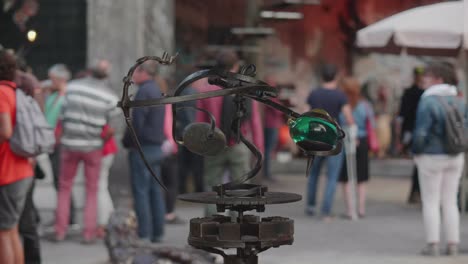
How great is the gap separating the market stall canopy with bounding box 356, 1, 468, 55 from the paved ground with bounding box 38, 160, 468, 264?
2120mm

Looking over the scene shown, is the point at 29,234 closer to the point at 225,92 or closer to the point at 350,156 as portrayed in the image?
the point at 225,92

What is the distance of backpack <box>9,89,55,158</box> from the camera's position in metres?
7.46

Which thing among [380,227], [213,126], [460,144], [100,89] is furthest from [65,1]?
[213,126]

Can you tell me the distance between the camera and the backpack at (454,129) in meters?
9.51

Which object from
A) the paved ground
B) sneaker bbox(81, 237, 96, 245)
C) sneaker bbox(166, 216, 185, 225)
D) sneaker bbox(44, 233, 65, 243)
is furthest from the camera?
sneaker bbox(166, 216, 185, 225)

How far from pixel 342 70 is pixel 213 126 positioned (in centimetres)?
1682

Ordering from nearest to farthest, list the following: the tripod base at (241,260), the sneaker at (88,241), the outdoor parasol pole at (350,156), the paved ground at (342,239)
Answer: the tripod base at (241,260) → the paved ground at (342,239) → the sneaker at (88,241) → the outdoor parasol pole at (350,156)

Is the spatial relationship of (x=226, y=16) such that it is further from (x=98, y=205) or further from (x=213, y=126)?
(x=213, y=126)

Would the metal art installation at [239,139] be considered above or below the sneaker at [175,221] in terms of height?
above

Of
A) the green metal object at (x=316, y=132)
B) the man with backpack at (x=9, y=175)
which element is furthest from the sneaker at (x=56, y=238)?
the green metal object at (x=316, y=132)

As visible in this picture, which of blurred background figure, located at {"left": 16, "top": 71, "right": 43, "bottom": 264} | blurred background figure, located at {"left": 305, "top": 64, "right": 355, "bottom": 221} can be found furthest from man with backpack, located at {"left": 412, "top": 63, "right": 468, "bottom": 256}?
blurred background figure, located at {"left": 16, "top": 71, "right": 43, "bottom": 264}

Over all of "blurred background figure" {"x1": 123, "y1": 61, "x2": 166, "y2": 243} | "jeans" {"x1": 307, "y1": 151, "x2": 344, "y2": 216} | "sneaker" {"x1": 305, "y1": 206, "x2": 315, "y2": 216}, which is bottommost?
"sneaker" {"x1": 305, "y1": 206, "x2": 315, "y2": 216}

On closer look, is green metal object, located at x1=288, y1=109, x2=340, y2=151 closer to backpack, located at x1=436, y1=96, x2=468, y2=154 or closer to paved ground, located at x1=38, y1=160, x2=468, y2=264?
paved ground, located at x1=38, y1=160, x2=468, y2=264

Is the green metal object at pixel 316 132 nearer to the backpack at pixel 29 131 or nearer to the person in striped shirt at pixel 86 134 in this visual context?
the backpack at pixel 29 131
